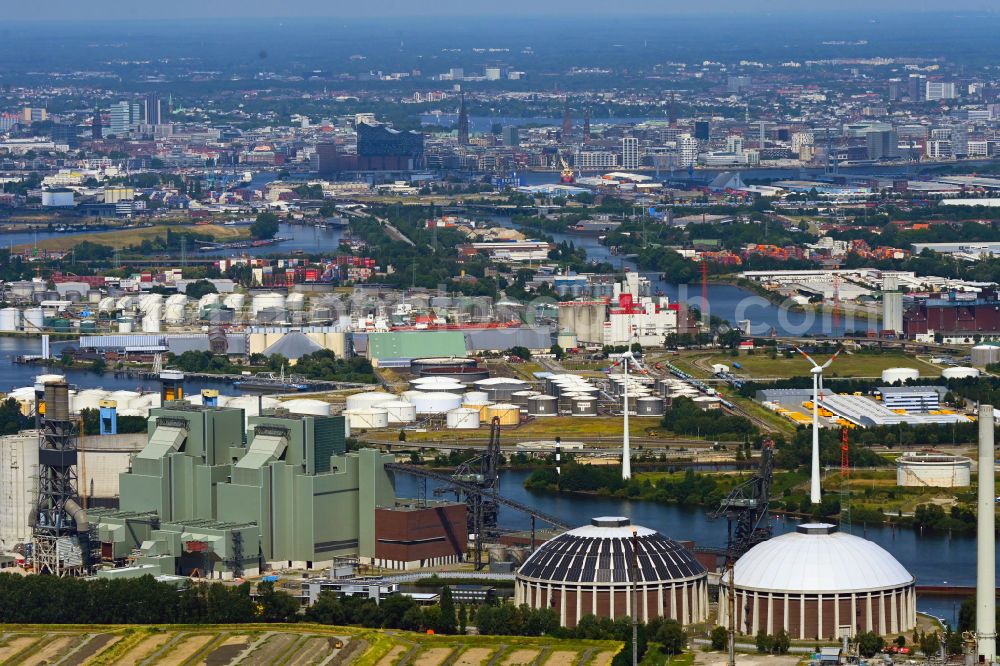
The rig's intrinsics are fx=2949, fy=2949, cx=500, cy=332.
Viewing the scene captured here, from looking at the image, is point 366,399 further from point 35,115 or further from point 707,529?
point 35,115

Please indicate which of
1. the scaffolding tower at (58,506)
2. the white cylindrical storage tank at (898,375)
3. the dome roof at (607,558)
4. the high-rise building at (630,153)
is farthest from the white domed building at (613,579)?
the high-rise building at (630,153)

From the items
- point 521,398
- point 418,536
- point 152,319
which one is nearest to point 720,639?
point 418,536

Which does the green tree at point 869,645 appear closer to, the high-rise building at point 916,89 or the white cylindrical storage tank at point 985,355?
the white cylindrical storage tank at point 985,355

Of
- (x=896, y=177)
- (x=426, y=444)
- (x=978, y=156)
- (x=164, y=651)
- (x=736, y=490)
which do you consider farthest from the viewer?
(x=978, y=156)

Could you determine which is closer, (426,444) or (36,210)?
(426,444)

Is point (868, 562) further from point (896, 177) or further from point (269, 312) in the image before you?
point (896, 177)

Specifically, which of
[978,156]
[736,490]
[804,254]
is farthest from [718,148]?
[736,490]

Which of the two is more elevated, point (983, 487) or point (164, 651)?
point (983, 487)
